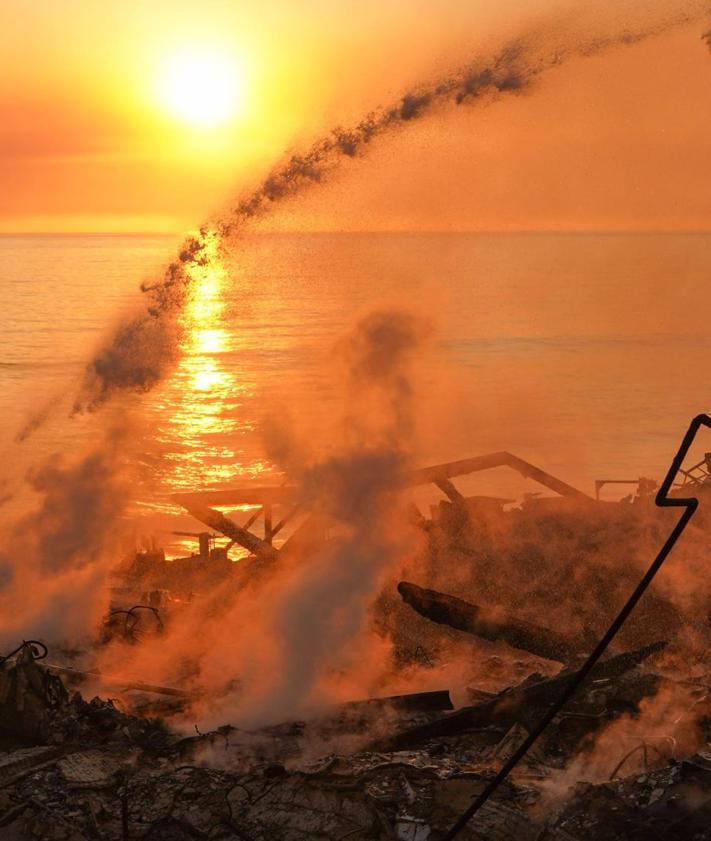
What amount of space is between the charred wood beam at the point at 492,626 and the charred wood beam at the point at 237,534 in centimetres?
481

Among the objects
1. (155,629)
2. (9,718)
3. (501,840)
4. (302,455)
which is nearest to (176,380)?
(302,455)

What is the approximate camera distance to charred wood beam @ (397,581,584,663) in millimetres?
18281

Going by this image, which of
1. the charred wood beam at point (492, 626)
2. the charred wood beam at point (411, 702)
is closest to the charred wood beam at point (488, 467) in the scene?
the charred wood beam at point (492, 626)

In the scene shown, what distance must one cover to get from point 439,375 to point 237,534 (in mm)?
63646

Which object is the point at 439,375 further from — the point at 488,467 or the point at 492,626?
Result: the point at 492,626

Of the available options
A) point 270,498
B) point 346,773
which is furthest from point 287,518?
point 346,773

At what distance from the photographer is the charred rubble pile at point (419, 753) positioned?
12289 millimetres

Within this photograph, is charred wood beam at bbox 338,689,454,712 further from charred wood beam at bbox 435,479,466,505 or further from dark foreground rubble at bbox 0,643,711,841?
charred wood beam at bbox 435,479,466,505

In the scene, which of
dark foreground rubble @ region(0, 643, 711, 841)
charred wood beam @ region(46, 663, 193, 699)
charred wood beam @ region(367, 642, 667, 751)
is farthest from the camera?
charred wood beam @ region(46, 663, 193, 699)

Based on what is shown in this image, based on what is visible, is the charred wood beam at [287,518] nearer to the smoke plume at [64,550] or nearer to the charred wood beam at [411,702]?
the smoke plume at [64,550]

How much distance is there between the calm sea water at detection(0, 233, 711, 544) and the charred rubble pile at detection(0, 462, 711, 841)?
11.9 meters

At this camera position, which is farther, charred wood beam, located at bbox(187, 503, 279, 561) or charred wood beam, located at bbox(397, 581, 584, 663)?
charred wood beam, located at bbox(187, 503, 279, 561)

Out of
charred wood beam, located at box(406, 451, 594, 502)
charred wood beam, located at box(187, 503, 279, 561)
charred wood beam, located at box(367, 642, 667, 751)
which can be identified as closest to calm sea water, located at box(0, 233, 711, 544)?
charred wood beam, located at box(406, 451, 594, 502)

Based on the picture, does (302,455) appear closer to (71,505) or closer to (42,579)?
(71,505)
